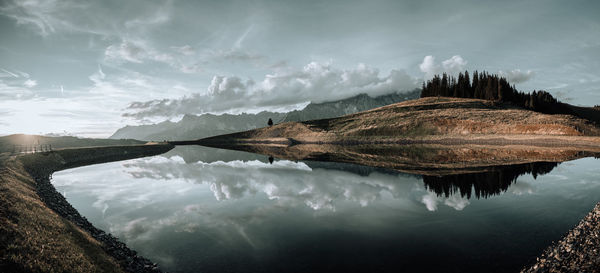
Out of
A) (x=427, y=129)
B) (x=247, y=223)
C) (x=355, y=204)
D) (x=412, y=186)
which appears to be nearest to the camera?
(x=247, y=223)

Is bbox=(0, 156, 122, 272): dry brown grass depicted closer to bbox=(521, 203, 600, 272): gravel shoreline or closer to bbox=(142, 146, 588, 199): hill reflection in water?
bbox=(521, 203, 600, 272): gravel shoreline

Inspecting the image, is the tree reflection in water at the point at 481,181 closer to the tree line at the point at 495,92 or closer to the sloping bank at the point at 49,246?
the sloping bank at the point at 49,246

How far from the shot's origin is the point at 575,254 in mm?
12914

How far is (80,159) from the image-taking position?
301 feet

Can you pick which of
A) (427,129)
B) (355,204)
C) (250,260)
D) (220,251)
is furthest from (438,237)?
(427,129)

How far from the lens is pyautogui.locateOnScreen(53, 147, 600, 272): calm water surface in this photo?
15172 mm

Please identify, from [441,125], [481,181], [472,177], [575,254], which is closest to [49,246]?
[575,254]

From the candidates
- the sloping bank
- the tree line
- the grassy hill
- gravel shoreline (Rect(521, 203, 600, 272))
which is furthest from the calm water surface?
the tree line

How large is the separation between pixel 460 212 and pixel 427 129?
113456 mm

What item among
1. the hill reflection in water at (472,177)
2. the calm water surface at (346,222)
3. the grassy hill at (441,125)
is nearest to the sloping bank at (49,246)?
the calm water surface at (346,222)

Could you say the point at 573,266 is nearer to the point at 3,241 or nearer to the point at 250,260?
the point at 250,260

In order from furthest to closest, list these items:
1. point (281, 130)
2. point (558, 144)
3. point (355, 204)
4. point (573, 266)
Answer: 1. point (281, 130)
2. point (558, 144)
3. point (355, 204)
4. point (573, 266)

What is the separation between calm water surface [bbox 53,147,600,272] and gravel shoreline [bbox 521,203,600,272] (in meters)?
0.82

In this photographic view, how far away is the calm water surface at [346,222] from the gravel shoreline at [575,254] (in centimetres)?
82
